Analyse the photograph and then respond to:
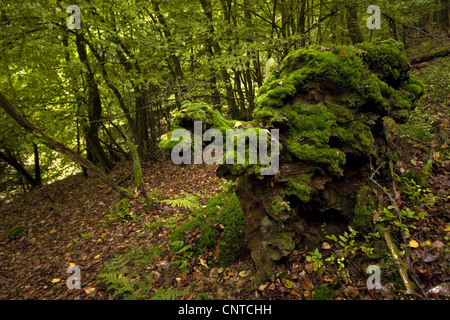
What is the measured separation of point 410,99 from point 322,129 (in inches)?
85.6

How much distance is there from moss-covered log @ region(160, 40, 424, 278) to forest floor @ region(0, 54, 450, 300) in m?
0.43

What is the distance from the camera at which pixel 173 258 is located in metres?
4.29

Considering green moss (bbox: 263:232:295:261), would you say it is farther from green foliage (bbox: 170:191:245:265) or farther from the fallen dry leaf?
the fallen dry leaf

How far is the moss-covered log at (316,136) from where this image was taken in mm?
3217

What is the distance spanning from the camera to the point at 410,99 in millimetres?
4176

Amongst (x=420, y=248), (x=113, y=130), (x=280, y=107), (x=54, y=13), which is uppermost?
(x=54, y=13)

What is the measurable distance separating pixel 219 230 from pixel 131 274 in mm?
1754

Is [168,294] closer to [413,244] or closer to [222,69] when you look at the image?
[413,244]

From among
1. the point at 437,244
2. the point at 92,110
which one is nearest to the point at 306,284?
the point at 437,244

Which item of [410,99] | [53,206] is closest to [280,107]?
[410,99]

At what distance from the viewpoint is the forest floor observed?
115 inches

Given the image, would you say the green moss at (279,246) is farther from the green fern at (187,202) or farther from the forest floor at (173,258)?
the green fern at (187,202)
